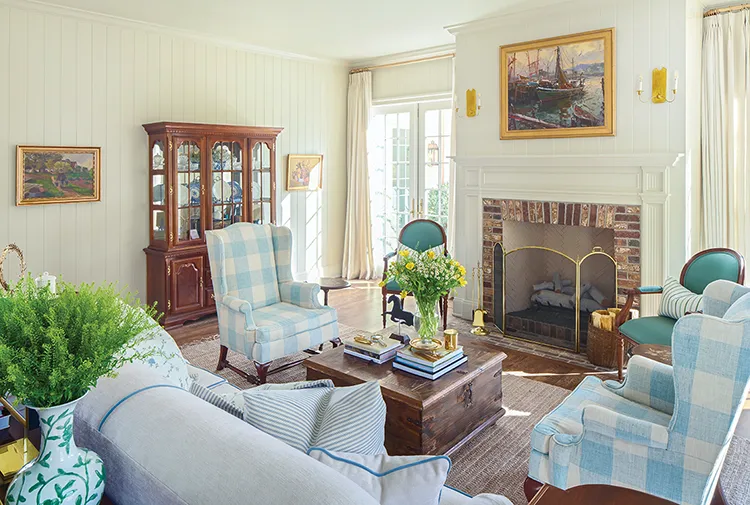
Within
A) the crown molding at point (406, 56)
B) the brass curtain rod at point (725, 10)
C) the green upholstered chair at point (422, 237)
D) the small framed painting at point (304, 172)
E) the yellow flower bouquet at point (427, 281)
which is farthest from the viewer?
the small framed painting at point (304, 172)

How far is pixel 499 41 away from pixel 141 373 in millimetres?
4778

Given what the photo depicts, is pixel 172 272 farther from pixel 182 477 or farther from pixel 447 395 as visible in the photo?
pixel 182 477

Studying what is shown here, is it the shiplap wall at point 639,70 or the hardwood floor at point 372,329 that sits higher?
the shiplap wall at point 639,70

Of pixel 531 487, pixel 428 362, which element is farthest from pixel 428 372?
pixel 531 487

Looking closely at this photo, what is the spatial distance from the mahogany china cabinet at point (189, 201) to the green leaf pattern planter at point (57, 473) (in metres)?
4.37

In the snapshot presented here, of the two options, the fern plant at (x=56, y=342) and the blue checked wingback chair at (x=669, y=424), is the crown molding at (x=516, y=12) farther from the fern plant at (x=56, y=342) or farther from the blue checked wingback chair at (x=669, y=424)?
the fern plant at (x=56, y=342)

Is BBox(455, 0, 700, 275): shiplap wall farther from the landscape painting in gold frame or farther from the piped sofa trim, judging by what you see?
the piped sofa trim

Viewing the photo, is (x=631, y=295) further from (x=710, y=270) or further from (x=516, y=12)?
(x=516, y=12)

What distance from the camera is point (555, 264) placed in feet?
17.7

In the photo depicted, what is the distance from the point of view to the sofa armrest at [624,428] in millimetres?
2094

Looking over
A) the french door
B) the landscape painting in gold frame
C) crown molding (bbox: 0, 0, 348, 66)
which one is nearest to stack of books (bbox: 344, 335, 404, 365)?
Result: the landscape painting in gold frame

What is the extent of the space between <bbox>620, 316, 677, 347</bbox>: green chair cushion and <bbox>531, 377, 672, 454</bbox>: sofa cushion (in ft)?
3.53

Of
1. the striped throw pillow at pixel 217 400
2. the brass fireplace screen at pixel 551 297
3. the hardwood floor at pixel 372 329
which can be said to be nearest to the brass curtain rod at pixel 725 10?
the brass fireplace screen at pixel 551 297

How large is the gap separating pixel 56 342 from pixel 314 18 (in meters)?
4.82
